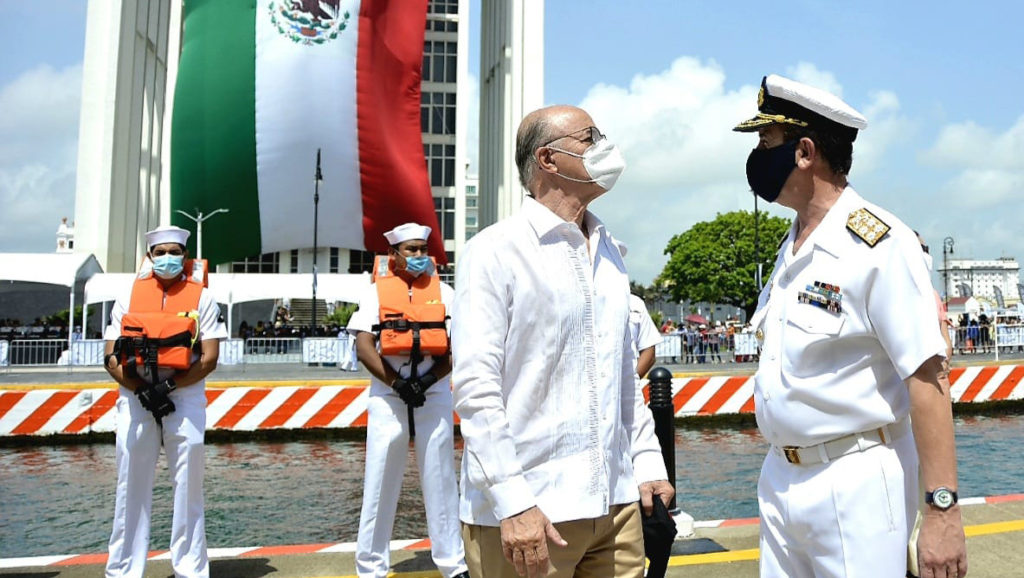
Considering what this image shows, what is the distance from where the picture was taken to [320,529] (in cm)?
680

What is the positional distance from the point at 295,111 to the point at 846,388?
154 feet

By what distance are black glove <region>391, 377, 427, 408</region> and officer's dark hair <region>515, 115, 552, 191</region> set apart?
2488 millimetres

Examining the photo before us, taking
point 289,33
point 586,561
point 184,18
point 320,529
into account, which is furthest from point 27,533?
point 184,18

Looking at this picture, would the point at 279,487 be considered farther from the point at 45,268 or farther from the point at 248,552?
the point at 45,268

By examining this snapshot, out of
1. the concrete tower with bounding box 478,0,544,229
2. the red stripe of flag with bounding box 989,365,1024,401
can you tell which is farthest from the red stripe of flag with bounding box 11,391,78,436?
the concrete tower with bounding box 478,0,544,229

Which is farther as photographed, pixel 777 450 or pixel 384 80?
pixel 384 80

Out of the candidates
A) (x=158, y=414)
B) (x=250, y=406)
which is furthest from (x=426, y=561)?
(x=250, y=406)

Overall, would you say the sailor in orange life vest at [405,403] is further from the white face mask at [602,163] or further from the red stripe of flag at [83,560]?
the white face mask at [602,163]

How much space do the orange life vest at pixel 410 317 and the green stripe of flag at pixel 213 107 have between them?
43958 millimetres

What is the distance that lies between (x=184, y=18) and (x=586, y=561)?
168 ft

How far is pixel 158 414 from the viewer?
15.7 ft

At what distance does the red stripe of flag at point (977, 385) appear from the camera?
14.0 metres

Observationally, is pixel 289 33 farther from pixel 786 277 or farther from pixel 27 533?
pixel 786 277

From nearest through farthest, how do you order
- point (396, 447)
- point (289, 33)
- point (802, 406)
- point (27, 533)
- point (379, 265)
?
1. point (802, 406)
2. point (396, 447)
3. point (379, 265)
4. point (27, 533)
5. point (289, 33)
